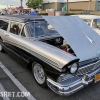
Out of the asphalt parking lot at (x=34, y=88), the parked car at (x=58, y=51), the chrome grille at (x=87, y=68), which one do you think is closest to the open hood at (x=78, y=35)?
the parked car at (x=58, y=51)

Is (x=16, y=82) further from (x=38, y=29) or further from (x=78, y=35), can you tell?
(x=78, y=35)

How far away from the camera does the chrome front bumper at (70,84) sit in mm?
2441

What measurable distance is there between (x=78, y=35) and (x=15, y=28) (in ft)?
6.37

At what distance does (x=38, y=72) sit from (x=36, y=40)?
0.78 m

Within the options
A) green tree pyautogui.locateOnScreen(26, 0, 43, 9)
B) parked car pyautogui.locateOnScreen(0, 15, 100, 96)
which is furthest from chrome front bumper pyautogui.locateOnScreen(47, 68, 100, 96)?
green tree pyautogui.locateOnScreen(26, 0, 43, 9)

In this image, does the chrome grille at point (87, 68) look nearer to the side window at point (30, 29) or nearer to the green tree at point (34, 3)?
the side window at point (30, 29)

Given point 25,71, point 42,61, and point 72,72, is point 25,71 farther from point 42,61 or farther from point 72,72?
point 72,72

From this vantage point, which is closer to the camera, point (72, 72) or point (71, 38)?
point (72, 72)

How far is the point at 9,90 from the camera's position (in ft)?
9.90

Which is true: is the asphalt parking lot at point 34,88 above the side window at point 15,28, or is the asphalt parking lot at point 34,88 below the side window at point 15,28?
below

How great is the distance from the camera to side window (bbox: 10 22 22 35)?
12.6 ft

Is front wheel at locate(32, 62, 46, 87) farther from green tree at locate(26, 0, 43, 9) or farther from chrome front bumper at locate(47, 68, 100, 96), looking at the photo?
green tree at locate(26, 0, 43, 9)

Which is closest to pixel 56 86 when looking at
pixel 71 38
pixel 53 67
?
pixel 53 67

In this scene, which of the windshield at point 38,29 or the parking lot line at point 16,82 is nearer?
the parking lot line at point 16,82
